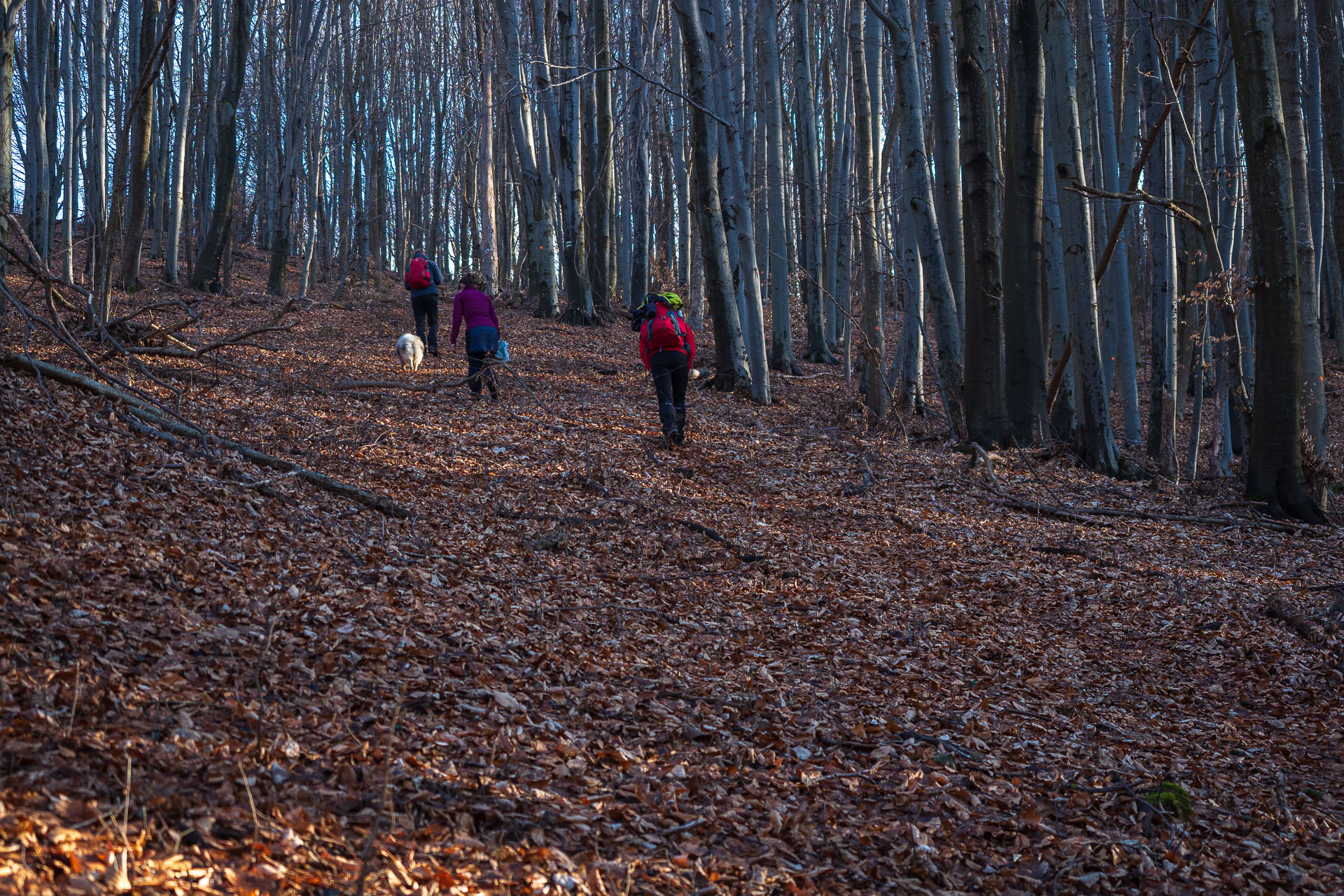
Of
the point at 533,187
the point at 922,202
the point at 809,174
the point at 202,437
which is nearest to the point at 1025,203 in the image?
the point at 922,202

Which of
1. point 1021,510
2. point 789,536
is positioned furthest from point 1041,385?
point 789,536

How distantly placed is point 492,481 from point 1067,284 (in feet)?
23.4

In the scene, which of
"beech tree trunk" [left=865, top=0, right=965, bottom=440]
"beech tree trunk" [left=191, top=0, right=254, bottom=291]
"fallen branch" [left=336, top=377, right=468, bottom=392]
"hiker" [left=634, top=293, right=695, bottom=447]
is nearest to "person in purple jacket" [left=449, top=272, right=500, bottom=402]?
"fallen branch" [left=336, top=377, right=468, bottom=392]

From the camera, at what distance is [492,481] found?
7.39 m

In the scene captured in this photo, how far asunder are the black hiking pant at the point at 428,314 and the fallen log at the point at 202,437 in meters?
7.05

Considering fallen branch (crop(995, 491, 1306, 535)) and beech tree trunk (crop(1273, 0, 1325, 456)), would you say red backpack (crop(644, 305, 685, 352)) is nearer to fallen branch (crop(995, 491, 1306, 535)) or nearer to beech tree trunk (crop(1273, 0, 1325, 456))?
fallen branch (crop(995, 491, 1306, 535))

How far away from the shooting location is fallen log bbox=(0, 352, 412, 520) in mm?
5727

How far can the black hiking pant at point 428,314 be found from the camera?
42.3 feet

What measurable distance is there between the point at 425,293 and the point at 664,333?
17.4 ft

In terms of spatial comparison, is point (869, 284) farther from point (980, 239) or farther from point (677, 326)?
point (677, 326)

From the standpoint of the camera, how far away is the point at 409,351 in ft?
37.6

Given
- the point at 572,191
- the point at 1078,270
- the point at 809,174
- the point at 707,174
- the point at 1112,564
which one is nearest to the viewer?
the point at 1112,564

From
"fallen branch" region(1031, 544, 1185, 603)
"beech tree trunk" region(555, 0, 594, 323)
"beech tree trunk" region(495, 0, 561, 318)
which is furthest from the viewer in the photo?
"beech tree trunk" region(555, 0, 594, 323)

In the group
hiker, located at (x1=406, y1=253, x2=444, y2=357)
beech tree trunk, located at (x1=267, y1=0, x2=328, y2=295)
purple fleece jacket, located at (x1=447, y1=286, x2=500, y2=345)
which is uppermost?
beech tree trunk, located at (x1=267, y1=0, x2=328, y2=295)
